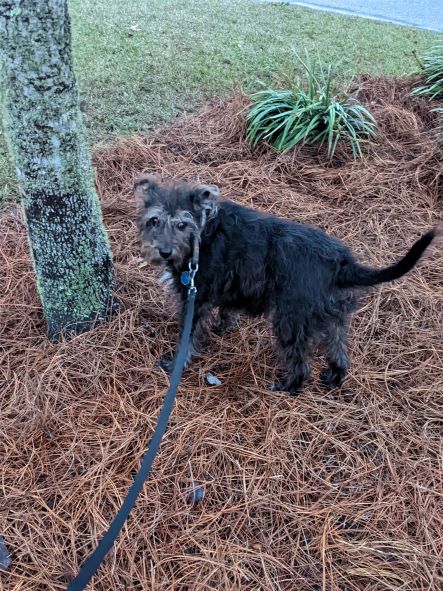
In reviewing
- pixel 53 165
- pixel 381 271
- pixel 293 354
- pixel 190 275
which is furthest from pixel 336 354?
pixel 53 165

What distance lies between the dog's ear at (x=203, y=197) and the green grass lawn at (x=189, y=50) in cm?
250

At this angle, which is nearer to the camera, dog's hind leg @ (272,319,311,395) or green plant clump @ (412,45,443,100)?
dog's hind leg @ (272,319,311,395)

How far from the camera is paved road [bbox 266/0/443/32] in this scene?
10.2 metres

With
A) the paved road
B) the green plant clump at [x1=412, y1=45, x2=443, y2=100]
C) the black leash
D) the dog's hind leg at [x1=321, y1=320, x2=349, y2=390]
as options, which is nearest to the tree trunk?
the black leash

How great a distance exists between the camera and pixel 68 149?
2.86m

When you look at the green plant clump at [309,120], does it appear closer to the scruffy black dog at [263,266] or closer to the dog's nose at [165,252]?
the scruffy black dog at [263,266]

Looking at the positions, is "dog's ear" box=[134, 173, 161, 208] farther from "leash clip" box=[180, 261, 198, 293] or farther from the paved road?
the paved road

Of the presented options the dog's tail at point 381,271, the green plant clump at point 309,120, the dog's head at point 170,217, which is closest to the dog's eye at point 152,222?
the dog's head at point 170,217

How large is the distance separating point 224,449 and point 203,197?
1448mm

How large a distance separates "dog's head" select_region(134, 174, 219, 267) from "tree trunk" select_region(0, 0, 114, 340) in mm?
434

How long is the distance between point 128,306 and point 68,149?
1.20m

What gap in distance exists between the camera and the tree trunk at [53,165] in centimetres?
254

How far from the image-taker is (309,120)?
5.28m

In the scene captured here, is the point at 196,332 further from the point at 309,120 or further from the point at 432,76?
the point at 432,76
